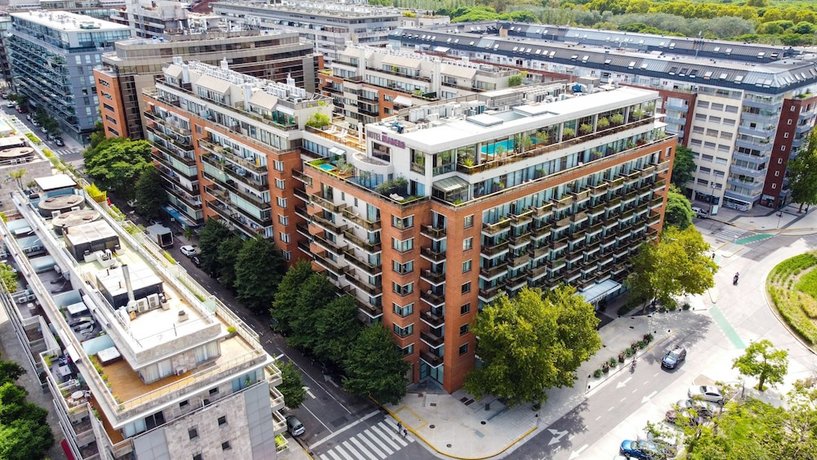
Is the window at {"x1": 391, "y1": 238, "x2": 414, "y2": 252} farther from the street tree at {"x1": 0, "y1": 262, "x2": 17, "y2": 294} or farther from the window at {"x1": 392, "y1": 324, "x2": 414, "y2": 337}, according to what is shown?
the street tree at {"x1": 0, "y1": 262, "x2": 17, "y2": 294}

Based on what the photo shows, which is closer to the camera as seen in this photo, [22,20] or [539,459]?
[539,459]

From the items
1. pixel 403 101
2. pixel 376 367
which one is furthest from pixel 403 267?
pixel 403 101

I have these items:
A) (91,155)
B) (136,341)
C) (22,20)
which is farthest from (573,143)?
(22,20)

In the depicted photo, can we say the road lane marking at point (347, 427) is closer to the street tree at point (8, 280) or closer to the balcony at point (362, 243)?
the balcony at point (362, 243)

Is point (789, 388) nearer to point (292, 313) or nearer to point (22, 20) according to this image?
point (292, 313)

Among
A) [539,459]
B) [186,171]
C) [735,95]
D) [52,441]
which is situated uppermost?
[735,95]

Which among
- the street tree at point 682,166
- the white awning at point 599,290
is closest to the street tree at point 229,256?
the white awning at point 599,290

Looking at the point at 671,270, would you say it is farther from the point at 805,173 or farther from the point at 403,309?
the point at 805,173
